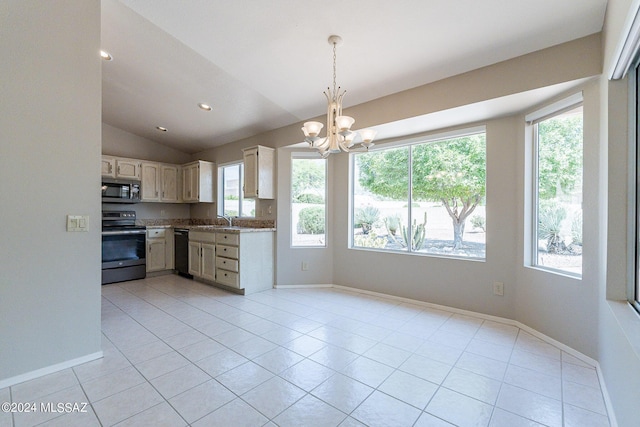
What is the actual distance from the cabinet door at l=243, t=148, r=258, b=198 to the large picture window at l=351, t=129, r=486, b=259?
150 cm

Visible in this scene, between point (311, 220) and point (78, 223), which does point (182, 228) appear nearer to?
point (311, 220)

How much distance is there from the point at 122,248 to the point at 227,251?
2045mm

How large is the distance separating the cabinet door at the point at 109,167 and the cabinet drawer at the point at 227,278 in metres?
2.61

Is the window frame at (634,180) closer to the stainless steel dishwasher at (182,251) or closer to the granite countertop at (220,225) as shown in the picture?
the granite countertop at (220,225)

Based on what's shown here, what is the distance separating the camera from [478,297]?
312cm

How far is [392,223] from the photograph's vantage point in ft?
12.8

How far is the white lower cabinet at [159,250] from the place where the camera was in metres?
5.06

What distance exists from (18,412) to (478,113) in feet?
13.8

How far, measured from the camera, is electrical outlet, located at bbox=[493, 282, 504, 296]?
2968mm

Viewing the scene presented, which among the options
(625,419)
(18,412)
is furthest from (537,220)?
(18,412)

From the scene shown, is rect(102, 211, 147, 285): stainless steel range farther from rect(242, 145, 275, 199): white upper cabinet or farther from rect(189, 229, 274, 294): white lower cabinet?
rect(242, 145, 275, 199): white upper cabinet

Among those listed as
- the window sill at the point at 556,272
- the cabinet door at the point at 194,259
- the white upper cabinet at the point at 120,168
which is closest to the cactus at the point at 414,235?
the window sill at the point at 556,272

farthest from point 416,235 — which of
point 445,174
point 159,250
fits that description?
point 159,250

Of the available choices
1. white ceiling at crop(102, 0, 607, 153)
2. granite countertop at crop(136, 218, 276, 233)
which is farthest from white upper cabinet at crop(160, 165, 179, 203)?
white ceiling at crop(102, 0, 607, 153)
